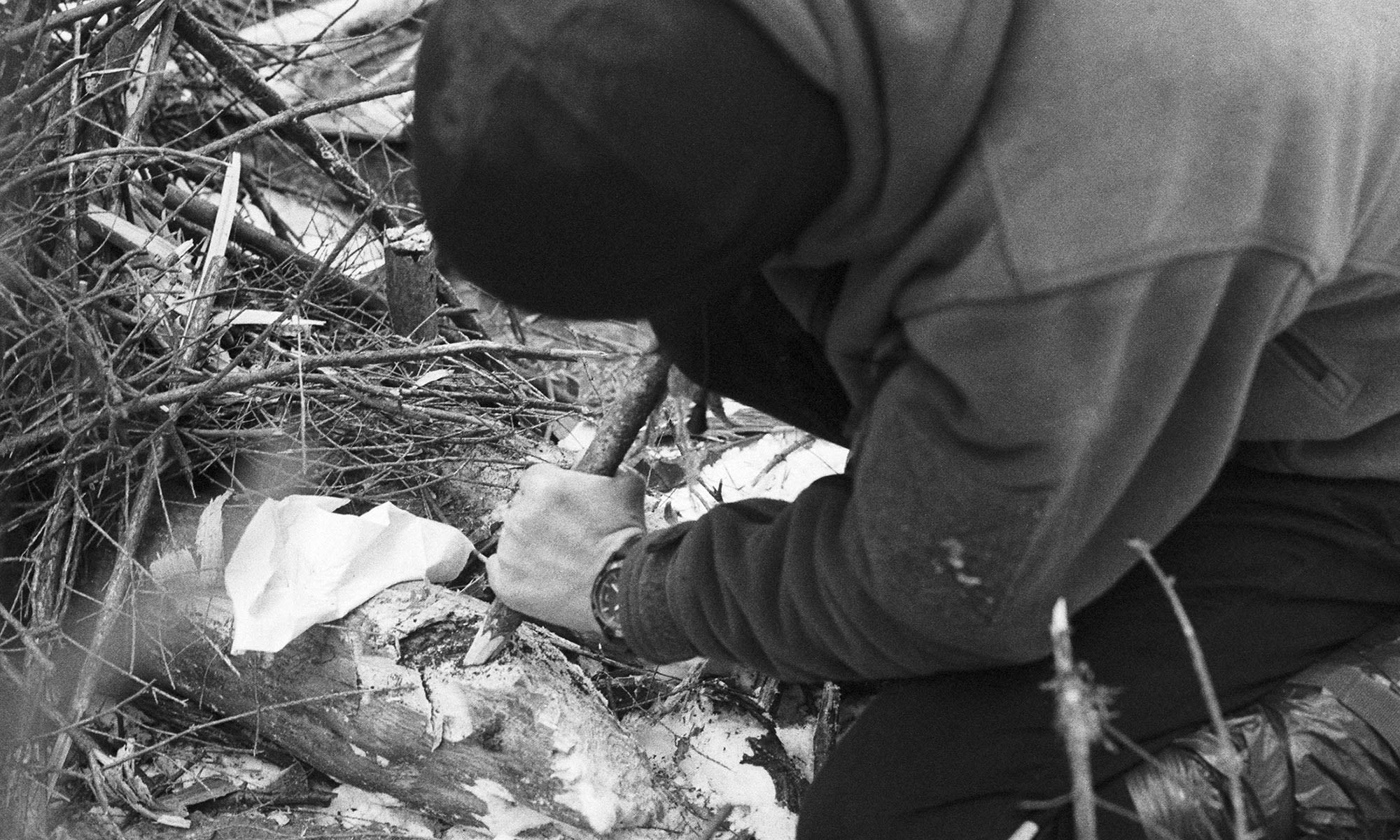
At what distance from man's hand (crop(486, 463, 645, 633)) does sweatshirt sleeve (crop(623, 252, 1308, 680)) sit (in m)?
0.31

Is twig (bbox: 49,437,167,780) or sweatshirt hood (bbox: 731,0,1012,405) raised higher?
sweatshirt hood (bbox: 731,0,1012,405)

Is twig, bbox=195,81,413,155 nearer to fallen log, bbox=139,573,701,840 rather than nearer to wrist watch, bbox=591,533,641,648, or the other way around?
fallen log, bbox=139,573,701,840

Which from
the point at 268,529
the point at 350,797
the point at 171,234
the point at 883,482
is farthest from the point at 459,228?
the point at 171,234

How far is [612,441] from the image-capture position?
6.38 ft

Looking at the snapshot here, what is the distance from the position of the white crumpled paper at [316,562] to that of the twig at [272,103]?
0.78 metres

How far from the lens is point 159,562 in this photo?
207 centimetres

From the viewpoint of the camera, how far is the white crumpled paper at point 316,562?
192cm

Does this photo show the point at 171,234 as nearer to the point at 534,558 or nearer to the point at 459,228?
the point at 534,558

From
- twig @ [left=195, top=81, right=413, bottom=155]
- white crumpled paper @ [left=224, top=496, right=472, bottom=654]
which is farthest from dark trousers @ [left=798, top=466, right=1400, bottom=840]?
twig @ [left=195, top=81, right=413, bottom=155]

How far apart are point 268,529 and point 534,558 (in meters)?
0.56

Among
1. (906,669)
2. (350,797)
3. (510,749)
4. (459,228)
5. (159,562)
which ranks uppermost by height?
(459,228)

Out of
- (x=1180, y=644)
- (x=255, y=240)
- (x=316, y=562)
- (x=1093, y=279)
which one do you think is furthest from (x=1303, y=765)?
(x=255, y=240)

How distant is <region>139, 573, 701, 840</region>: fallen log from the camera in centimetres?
184

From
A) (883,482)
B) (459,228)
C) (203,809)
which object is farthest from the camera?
(203,809)
